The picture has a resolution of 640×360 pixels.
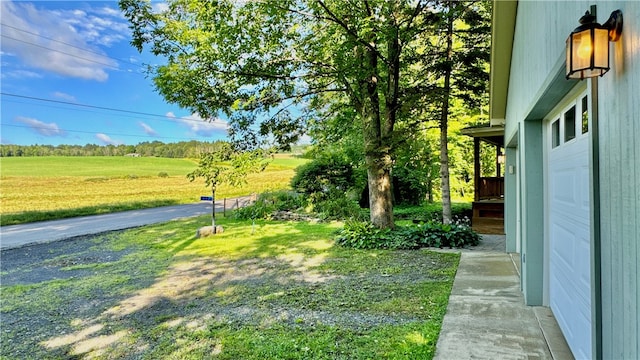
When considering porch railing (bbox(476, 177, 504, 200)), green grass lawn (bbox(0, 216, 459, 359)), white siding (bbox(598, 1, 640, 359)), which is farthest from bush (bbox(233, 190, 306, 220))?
white siding (bbox(598, 1, 640, 359))

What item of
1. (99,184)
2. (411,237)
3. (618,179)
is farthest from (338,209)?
(618,179)

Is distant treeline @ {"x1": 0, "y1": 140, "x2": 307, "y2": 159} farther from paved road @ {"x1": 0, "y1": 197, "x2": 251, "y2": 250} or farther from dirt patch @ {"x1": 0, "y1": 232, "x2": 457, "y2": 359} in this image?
dirt patch @ {"x1": 0, "y1": 232, "x2": 457, "y2": 359}

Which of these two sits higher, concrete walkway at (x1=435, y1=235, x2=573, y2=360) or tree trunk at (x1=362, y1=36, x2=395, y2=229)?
tree trunk at (x1=362, y1=36, x2=395, y2=229)

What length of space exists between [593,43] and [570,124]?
1.81 meters

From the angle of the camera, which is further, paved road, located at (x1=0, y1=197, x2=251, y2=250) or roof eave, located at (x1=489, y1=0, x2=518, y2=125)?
paved road, located at (x1=0, y1=197, x2=251, y2=250)

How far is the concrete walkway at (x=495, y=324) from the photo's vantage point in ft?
10.7

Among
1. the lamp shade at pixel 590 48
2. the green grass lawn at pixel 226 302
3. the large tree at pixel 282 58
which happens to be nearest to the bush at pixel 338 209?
the large tree at pixel 282 58

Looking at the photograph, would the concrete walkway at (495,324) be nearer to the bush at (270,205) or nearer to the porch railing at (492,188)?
the porch railing at (492,188)

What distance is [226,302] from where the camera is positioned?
516cm

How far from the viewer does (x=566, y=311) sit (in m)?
3.29

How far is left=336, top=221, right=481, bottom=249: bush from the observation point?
28.4 feet

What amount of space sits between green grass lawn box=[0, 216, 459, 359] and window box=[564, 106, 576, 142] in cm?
221

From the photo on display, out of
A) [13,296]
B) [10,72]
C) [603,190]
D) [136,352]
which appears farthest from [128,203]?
[603,190]

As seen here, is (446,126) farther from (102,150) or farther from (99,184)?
(102,150)
